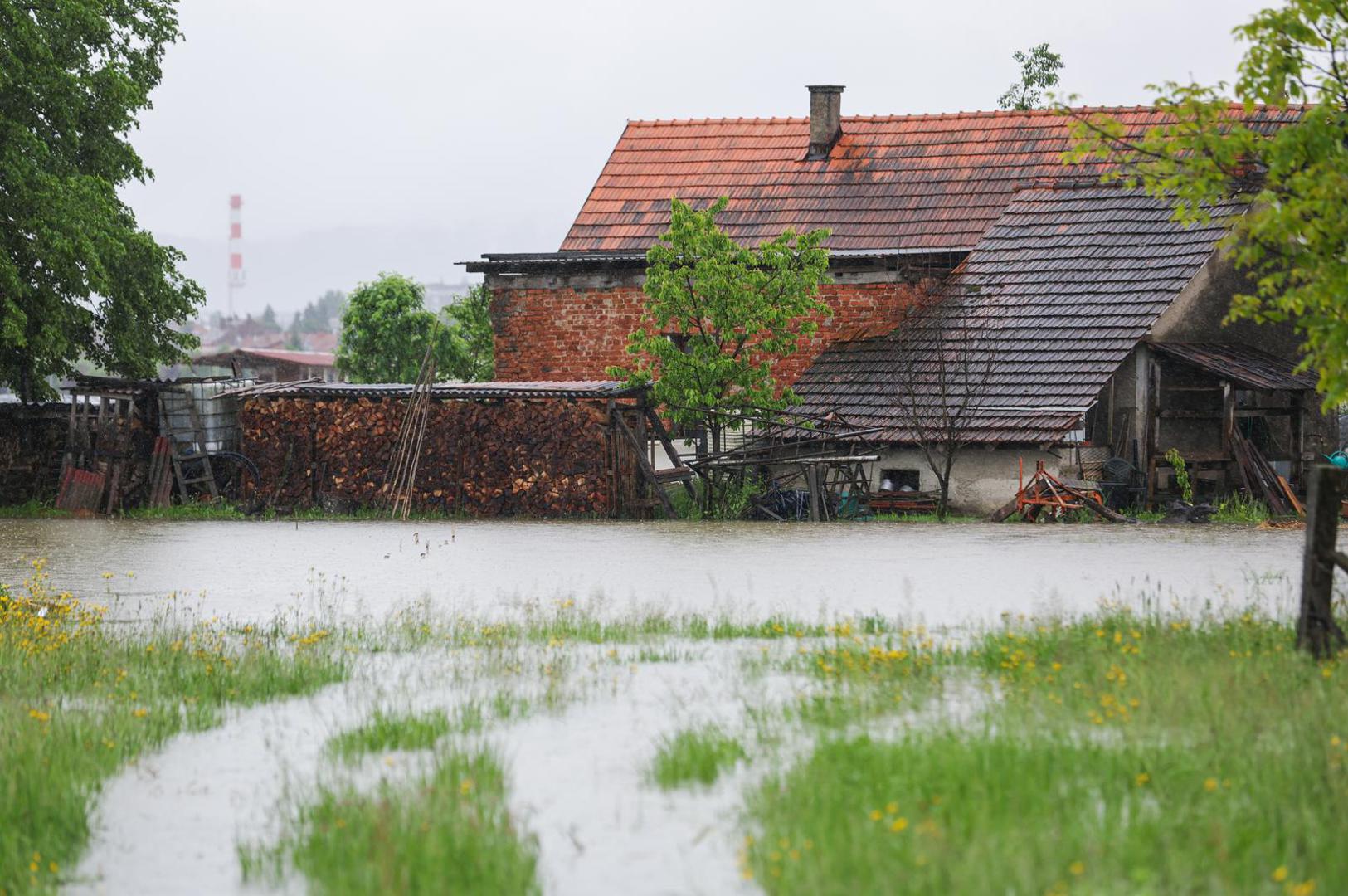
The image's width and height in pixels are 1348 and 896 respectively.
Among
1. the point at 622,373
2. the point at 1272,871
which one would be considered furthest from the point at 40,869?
the point at 622,373

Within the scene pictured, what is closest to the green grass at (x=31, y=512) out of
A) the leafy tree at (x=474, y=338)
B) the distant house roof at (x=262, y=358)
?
the leafy tree at (x=474, y=338)

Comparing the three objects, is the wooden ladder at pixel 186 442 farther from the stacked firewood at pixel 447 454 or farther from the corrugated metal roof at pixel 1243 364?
the corrugated metal roof at pixel 1243 364

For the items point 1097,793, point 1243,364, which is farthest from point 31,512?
point 1097,793

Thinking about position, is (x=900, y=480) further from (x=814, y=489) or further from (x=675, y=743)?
(x=675, y=743)

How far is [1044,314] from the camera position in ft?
85.7

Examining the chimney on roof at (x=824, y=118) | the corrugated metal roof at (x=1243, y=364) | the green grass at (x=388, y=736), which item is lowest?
the green grass at (x=388, y=736)

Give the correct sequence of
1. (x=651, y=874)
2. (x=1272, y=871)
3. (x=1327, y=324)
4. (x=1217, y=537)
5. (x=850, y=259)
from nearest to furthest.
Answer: (x=1272, y=871) < (x=651, y=874) < (x=1327, y=324) < (x=1217, y=537) < (x=850, y=259)

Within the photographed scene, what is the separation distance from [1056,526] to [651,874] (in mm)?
16513

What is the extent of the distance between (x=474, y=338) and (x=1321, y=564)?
38667 millimetres

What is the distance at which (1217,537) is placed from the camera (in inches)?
794

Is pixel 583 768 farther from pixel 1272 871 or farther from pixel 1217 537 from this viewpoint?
pixel 1217 537

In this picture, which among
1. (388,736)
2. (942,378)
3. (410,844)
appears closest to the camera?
(410,844)

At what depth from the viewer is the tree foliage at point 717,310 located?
82.1ft

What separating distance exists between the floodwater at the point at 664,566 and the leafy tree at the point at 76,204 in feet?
11.5
